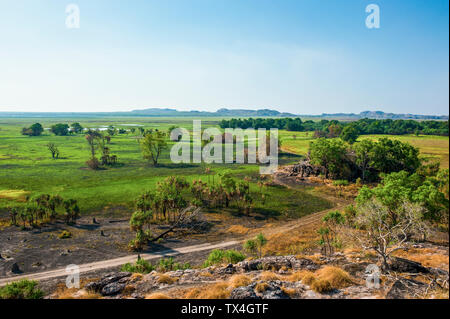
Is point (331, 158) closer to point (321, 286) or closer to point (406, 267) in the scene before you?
point (406, 267)

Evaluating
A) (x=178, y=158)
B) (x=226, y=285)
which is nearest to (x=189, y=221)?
(x=226, y=285)

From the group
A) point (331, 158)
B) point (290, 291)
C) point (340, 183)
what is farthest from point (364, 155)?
point (290, 291)

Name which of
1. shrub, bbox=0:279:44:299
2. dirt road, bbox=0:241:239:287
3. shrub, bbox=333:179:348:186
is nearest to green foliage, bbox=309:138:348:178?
shrub, bbox=333:179:348:186

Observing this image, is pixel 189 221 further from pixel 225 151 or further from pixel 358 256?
pixel 225 151

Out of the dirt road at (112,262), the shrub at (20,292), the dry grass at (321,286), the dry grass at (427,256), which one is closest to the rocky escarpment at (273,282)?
the dry grass at (321,286)

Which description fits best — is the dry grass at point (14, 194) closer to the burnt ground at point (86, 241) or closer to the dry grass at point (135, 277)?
the burnt ground at point (86, 241)
